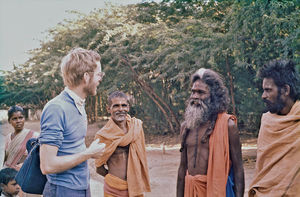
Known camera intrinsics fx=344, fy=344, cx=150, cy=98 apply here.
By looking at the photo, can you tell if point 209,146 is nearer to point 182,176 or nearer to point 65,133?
point 182,176

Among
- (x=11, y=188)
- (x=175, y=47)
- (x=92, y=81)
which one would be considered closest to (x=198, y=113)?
(x=92, y=81)

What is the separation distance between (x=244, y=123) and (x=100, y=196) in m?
6.61

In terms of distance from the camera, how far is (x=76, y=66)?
7.99ft

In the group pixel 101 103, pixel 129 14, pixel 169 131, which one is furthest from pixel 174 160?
pixel 101 103

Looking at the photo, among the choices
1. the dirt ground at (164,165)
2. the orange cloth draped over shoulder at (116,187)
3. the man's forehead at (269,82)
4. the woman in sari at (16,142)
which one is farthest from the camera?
the dirt ground at (164,165)

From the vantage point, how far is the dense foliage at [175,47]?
7987 millimetres

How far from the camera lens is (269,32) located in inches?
313

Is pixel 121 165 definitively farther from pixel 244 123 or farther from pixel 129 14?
pixel 129 14

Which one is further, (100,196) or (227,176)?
(100,196)

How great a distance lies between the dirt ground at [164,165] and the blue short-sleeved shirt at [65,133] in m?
4.66

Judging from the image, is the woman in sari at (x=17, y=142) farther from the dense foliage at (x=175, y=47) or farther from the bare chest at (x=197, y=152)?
the dense foliage at (x=175, y=47)

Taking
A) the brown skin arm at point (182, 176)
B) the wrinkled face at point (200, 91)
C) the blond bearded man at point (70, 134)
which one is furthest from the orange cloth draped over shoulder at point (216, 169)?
the blond bearded man at point (70, 134)

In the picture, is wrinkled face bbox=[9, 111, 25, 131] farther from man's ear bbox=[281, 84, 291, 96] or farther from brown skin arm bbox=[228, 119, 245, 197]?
man's ear bbox=[281, 84, 291, 96]

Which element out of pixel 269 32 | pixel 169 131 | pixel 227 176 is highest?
pixel 269 32
